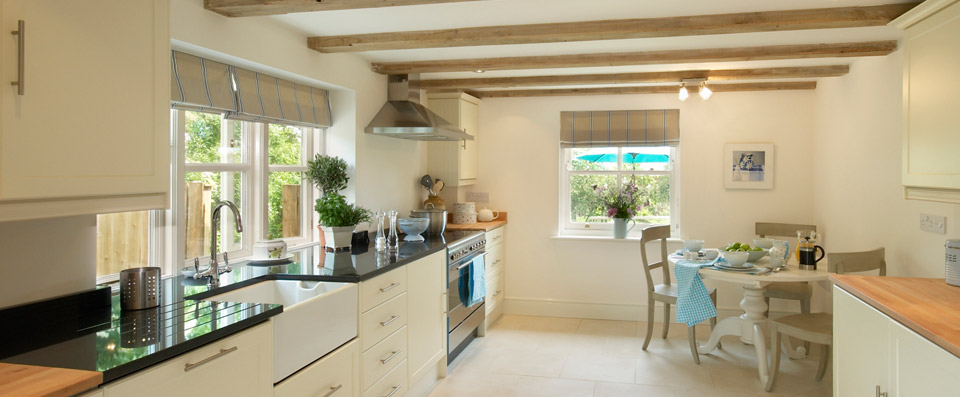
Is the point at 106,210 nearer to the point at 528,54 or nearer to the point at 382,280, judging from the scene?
the point at 382,280

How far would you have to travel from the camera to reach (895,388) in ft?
7.14

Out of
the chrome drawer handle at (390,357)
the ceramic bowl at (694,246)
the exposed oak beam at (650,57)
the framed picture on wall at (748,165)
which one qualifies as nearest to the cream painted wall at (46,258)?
the chrome drawer handle at (390,357)

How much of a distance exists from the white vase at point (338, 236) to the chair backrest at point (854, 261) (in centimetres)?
285

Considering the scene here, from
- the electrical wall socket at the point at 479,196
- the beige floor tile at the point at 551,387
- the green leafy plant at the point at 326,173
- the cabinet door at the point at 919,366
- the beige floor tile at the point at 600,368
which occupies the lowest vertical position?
the beige floor tile at the point at 551,387

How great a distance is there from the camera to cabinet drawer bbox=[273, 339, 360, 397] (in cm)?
233

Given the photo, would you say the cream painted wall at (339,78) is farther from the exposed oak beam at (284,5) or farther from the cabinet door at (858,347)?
the cabinet door at (858,347)

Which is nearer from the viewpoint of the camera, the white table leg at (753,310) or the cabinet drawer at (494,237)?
the white table leg at (753,310)

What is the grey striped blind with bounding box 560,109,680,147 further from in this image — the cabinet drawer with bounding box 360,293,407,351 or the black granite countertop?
the black granite countertop

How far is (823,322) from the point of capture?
12.5 ft

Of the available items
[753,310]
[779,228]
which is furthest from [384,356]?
[779,228]

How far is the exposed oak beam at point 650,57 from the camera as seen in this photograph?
12.6 ft

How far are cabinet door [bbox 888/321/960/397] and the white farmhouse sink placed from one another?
213 cm

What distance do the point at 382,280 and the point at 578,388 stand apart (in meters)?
1.60

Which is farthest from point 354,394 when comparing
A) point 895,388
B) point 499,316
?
point 499,316
